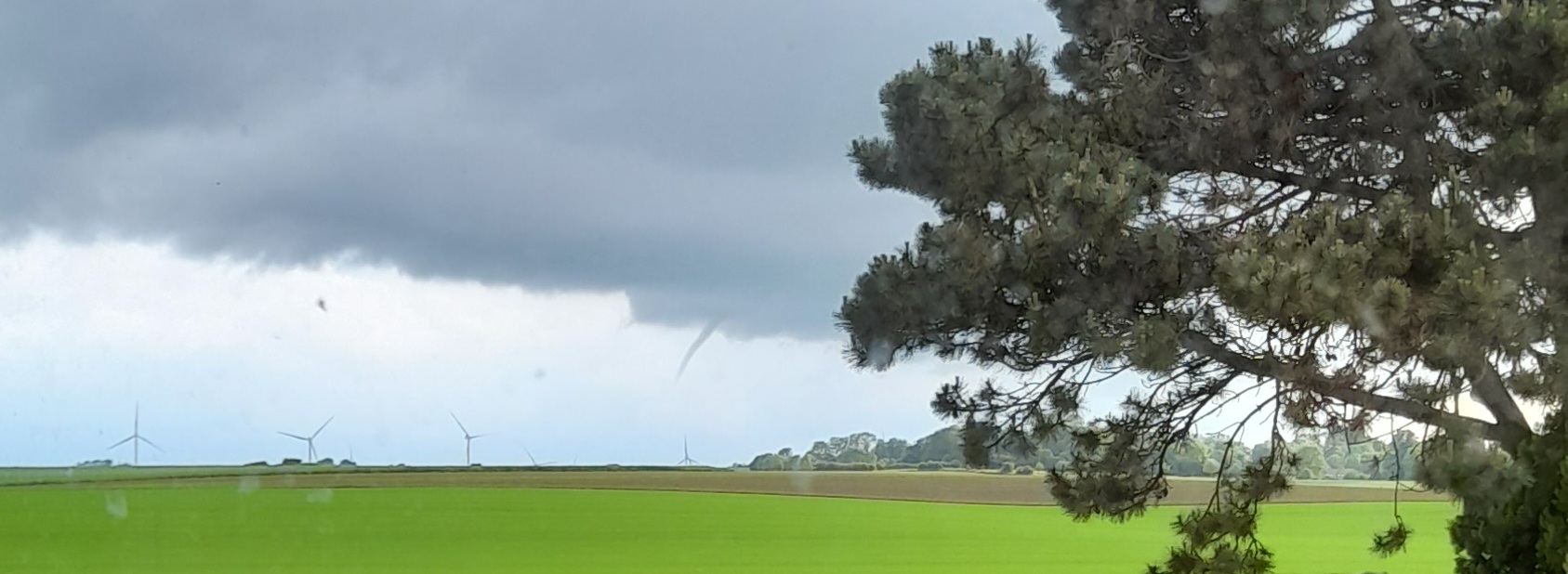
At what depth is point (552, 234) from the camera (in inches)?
151

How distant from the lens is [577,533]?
431 cm

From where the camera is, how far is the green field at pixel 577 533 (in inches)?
155

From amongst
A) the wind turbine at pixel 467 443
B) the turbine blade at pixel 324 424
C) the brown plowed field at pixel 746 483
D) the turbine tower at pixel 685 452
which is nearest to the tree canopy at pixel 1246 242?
the brown plowed field at pixel 746 483

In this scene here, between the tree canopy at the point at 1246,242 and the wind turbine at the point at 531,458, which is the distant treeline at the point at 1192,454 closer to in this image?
the tree canopy at the point at 1246,242

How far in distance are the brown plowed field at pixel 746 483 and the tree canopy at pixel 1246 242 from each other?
112cm

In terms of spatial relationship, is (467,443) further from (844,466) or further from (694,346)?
(844,466)

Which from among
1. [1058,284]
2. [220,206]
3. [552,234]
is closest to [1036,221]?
[1058,284]

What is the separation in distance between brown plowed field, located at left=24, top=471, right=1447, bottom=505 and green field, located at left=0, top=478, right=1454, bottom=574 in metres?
0.04

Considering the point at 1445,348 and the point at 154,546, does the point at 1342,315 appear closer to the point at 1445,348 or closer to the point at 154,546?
the point at 1445,348

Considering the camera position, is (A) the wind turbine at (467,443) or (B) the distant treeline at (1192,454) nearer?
(B) the distant treeline at (1192,454)

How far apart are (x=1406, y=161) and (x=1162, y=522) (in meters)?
1.86

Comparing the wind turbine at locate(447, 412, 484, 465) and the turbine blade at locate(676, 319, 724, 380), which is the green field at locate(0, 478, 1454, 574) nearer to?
the wind turbine at locate(447, 412, 484, 465)

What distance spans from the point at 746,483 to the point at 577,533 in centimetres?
68

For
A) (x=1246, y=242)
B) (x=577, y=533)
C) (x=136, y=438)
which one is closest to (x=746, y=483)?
(x=577, y=533)
